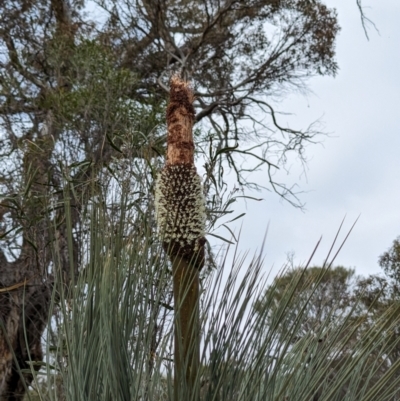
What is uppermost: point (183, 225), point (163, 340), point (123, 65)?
point (123, 65)

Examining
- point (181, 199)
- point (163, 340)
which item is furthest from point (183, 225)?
point (163, 340)

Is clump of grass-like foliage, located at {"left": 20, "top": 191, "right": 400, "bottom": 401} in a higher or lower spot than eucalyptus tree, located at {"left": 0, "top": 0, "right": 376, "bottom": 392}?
lower

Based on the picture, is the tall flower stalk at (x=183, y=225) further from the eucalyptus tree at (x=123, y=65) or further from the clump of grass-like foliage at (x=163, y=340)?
the eucalyptus tree at (x=123, y=65)

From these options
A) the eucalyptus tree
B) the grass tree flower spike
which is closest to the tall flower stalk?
the grass tree flower spike

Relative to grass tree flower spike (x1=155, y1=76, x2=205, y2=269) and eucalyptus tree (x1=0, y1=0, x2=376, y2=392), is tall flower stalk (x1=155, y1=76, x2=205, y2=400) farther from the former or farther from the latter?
eucalyptus tree (x1=0, y1=0, x2=376, y2=392)

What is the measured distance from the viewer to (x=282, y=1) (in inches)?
311

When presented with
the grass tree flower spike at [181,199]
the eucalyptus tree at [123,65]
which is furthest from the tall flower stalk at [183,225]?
the eucalyptus tree at [123,65]

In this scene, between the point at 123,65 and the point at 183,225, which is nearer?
the point at 183,225

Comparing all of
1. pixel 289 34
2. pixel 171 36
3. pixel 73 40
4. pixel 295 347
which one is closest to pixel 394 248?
pixel 289 34

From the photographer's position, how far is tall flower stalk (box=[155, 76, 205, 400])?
0.99 metres

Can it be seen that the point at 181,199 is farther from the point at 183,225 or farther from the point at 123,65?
the point at 123,65

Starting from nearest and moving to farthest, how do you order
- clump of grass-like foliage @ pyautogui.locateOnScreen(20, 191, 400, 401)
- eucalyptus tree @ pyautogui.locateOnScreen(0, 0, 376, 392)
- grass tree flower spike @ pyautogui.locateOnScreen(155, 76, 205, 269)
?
1. clump of grass-like foliage @ pyautogui.locateOnScreen(20, 191, 400, 401)
2. grass tree flower spike @ pyautogui.locateOnScreen(155, 76, 205, 269)
3. eucalyptus tree @ pyautogui.locateOnScreen(0, 0, 376, 392)

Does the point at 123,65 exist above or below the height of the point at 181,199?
above

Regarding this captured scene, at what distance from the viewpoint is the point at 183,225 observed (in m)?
1.11
